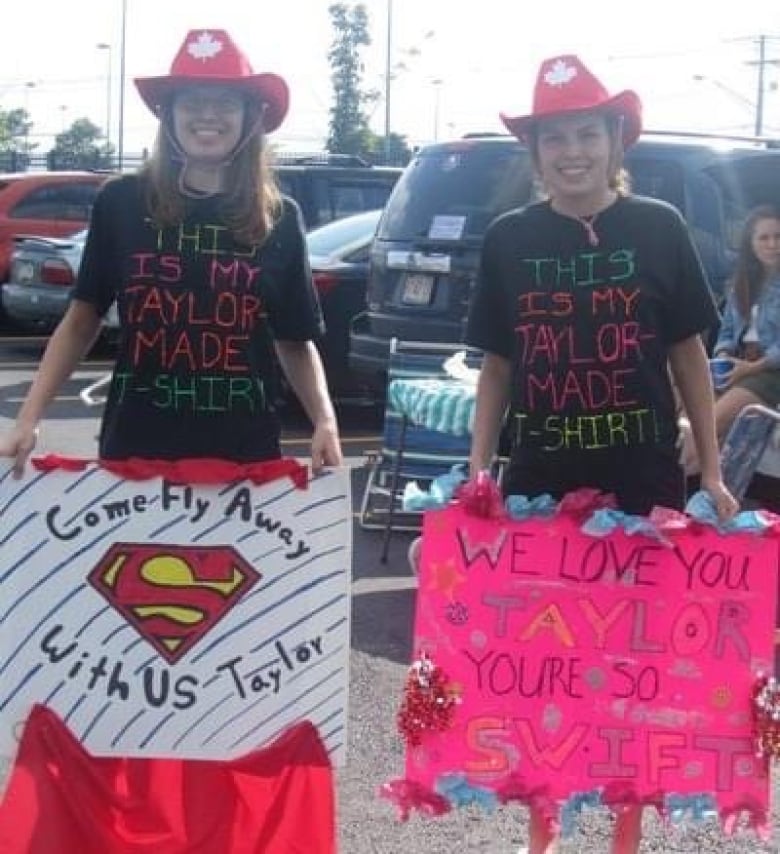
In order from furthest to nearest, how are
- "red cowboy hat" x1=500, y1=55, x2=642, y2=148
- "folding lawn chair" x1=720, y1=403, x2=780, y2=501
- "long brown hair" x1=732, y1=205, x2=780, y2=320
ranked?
"long brown hair" x1=732, y1=205, x2=780, y2=320
"folding lawn chair" x1=720, y1=403, x2=780, y2=501
"red cowboy hat" x1=500, y1=55, x2=642, y2=148

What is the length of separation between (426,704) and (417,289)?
568 centimetres

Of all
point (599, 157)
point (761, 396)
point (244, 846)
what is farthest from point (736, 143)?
point (244, 846)

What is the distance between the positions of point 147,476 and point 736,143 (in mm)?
6390

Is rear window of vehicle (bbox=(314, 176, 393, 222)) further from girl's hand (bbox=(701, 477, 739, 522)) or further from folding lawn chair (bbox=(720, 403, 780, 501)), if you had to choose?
girl's hand (bbox=(701, 477, 739, 522))

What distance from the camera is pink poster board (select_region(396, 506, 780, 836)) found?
346cm

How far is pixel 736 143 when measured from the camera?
9078 mm

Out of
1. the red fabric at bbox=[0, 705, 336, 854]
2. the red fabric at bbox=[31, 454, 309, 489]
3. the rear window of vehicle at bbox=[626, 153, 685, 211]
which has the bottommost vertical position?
the red fabric at bbox=[0, 705, 336, 854]

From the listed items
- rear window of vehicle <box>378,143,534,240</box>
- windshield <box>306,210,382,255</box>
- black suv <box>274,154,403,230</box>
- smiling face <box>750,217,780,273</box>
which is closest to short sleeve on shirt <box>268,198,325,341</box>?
smiling face <box>750,217,780,273</box>

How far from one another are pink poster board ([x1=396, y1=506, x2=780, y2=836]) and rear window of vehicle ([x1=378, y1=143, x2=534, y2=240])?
5.32 m

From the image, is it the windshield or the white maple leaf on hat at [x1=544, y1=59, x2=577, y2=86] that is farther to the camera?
Result: the windshield

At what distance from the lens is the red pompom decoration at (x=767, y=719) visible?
3.42 m

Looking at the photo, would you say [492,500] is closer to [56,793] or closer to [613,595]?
[613,595]

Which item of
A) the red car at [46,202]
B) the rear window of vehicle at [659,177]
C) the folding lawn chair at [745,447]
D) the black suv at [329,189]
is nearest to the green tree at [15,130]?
the red car at [46,202]

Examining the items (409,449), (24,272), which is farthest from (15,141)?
(409,449)
